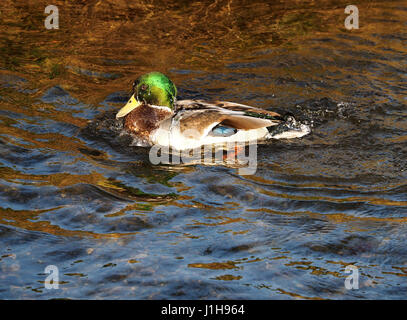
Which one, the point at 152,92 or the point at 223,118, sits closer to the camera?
the point at 223,118

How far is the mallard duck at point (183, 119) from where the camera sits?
7.61 m

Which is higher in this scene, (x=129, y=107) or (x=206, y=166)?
(x=129, y=107)

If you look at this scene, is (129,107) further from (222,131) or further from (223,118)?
(223,118)

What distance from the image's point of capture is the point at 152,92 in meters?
8.25

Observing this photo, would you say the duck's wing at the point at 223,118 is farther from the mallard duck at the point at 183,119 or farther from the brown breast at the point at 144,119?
the brown breast at the point at 144,119

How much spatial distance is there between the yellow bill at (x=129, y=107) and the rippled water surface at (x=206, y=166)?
0.32 metres

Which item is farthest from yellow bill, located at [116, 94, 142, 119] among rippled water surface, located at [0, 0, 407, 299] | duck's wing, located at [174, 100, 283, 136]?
duck's wing, located at [174, 100, 283, 136]

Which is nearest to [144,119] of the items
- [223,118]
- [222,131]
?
[222,131]

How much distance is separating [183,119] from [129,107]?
0.86m

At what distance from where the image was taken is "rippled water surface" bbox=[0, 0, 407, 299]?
520 cm

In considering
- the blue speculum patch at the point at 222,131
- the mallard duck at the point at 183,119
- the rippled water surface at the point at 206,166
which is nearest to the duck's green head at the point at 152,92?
the mallard duck at the point at 183,119

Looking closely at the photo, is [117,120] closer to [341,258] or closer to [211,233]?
[211,233]

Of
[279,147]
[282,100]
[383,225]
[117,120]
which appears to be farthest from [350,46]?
[383,225]

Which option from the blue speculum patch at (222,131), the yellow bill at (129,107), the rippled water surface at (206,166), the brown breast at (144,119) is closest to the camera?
the rippled water surface at (206,166)
